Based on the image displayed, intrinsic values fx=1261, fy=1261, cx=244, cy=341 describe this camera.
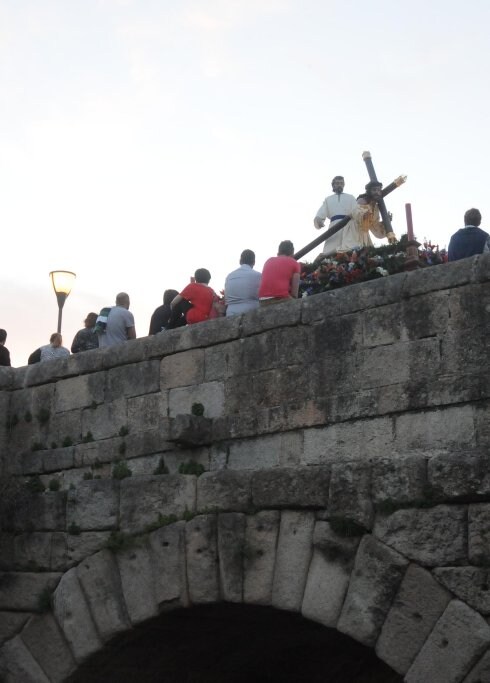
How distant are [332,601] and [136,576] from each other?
1660mm

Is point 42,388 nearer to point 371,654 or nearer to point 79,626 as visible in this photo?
point 79,626

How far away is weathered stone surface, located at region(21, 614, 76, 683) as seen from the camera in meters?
9.13

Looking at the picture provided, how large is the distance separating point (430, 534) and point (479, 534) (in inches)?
12.7

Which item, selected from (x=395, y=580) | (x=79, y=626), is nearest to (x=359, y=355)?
(x=395, y=580)

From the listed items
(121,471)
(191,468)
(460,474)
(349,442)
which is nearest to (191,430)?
(191,468)

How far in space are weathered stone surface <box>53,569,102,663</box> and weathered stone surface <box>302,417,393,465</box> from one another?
6.55 ft

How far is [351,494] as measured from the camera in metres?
7.84

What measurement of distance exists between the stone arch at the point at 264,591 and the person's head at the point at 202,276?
272 centimetres

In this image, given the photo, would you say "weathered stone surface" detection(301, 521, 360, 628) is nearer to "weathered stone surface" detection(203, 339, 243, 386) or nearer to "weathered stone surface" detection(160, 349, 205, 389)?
"weathered stone surface" detection(203, 339, 243, 386)

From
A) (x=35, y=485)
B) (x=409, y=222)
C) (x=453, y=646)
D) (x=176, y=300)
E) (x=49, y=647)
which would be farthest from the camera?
(x=409, y=222)

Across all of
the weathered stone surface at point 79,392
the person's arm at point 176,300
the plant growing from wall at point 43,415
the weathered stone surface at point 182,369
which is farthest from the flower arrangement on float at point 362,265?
the plant growing from wall at point 43,415

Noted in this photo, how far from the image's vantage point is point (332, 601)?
784 centimetres

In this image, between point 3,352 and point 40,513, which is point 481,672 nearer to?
point 40,513

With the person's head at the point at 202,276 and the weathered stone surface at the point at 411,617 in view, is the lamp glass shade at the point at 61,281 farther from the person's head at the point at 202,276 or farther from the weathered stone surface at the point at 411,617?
the weathered stone surface at the point at 411,617
